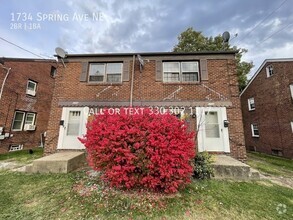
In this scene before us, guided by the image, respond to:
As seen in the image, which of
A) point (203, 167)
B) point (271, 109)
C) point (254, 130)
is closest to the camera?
point (203, 167)

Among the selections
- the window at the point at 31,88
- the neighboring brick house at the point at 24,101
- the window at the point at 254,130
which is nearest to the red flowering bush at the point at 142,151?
the neighboring brick house at the point at 24,101

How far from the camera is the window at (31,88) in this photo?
37.3ft

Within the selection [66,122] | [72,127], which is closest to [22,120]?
[66,122]

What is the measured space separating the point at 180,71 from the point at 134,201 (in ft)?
21.0

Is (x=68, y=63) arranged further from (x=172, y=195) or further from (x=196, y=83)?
(x=172, y=195)

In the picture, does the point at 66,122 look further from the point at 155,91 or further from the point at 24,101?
the point at 24,101

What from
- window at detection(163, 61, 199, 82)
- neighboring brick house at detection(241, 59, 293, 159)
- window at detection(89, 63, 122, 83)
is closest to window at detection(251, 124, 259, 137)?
neighboring brick house at detection(241, 59, 293, 159)

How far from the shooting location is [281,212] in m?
2.97

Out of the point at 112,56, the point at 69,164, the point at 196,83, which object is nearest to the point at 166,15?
the point at 112,56

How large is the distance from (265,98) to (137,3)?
39.8 feet

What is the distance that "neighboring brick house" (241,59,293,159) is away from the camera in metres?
10.2

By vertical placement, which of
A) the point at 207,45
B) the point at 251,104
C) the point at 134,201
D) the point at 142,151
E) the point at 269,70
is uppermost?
the point at 207,45

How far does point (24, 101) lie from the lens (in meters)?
11.0

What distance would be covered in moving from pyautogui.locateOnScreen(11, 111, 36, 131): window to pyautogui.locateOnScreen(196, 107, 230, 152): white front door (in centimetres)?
1246
